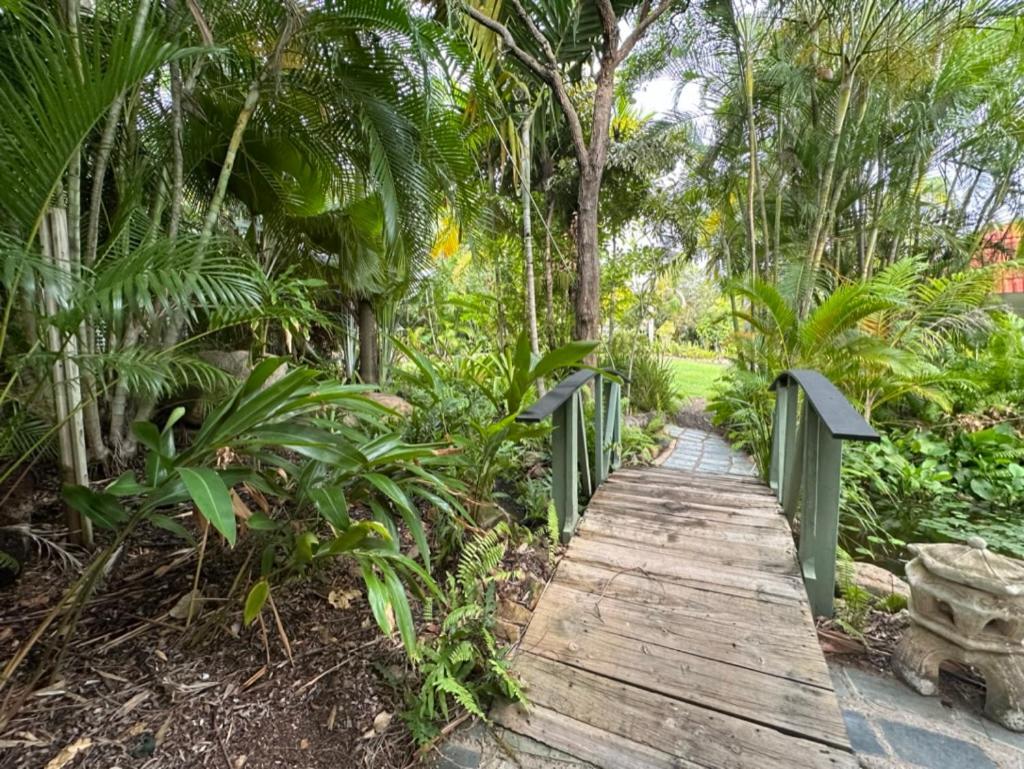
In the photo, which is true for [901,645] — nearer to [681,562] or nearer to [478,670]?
[681,562]

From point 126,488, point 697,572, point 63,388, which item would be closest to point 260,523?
point 126,488

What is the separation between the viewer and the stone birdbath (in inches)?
43.3

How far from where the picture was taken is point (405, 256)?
8.11ft

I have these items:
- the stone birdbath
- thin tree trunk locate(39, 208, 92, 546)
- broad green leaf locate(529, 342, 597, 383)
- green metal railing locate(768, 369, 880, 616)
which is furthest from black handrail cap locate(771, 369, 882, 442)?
thin tree trunk locate(39, 208, 92, 546)

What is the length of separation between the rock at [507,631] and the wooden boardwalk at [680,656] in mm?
32

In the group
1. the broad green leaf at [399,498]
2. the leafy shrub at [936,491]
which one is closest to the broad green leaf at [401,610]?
the broad green leaf at [399,498]

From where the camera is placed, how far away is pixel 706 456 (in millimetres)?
3715

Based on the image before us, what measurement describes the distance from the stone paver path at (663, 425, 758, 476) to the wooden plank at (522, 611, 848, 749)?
80.9 inches

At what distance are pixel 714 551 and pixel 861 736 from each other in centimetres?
71

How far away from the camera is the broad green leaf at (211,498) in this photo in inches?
29.5

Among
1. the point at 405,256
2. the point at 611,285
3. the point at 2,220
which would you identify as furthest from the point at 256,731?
the point at 611,285

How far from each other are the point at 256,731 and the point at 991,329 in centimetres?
605

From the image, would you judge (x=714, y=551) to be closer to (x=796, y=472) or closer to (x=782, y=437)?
(x=796, y=472)

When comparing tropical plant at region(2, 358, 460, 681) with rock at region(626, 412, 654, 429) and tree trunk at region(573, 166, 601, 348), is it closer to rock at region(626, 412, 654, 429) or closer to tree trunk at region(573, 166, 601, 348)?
tree trunk at region(573, 166, 601, 348)
